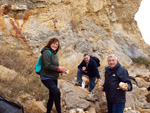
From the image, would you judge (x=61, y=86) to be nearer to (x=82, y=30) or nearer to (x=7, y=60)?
(x=7, y=60)

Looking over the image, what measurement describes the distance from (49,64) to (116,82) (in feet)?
4.31

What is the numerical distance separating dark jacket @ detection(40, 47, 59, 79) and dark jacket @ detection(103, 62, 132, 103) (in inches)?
42.1

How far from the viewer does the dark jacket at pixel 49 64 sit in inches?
127

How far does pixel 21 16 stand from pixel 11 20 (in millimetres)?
534

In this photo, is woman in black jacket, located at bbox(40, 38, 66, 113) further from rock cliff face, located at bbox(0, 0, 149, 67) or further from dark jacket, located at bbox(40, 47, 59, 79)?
rock cliff face, located at bbox(0, 0, 149, 67)

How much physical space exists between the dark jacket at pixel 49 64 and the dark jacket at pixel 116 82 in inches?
42.1

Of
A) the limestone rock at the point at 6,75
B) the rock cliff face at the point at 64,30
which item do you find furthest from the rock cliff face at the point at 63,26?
the limestone rock at the point at 6,75

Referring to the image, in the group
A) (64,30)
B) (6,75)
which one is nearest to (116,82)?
(6,75)

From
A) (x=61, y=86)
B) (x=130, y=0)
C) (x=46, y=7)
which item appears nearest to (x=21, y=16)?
(x=46, y=7)

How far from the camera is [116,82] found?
3.08 m

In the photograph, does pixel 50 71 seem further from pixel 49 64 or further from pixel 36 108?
pixel 36 108

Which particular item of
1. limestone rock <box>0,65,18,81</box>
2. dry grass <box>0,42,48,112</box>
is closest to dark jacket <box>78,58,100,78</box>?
dry grass <box>0,42,48,112</box>

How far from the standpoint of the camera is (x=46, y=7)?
8711 millimetres

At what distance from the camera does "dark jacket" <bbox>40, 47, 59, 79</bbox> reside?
322cm
